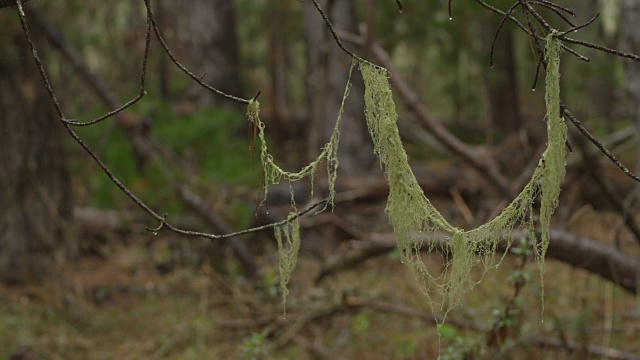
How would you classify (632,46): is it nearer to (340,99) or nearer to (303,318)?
(303,318)

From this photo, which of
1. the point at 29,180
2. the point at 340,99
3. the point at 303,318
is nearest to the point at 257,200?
the point at 303,318

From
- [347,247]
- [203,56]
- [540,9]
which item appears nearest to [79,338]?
[347,247]

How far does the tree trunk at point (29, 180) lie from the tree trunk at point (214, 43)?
496 centimetres

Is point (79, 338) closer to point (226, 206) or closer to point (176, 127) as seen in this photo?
point (226, 206)

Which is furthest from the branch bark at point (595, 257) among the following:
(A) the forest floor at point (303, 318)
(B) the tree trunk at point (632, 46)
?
(B) the tree trunk at point (632, 46)

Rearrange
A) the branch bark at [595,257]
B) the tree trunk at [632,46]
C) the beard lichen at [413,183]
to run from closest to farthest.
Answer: the beard lichen at [413,183]
the branch bark at [595,257]
the tree trunk at [632,46]

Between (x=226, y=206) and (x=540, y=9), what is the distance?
3844 mm

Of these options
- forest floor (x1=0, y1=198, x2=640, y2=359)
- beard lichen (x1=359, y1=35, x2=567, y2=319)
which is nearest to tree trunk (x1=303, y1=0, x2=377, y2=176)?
forest floor (x1=0, y1=198, x2=640, y2=359)

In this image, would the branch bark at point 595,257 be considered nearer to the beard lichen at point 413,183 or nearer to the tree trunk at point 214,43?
the beard lichen at point 413,183

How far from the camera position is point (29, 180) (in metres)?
5.93

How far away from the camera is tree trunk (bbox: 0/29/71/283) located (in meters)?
5.71

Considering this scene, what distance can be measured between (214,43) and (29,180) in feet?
18.8

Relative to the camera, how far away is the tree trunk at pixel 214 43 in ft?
36.0

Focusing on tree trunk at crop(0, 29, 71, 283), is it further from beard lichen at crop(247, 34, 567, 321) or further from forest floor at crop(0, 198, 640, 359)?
beard lichen at crop(247, 34, 567, 321)
